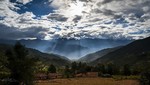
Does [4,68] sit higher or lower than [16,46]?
lower

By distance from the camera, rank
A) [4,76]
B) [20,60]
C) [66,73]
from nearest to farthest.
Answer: [20,60]
[4,76]
[66,73]

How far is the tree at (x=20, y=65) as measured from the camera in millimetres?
46681

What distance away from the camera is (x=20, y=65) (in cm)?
4675

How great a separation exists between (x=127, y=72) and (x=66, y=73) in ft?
135

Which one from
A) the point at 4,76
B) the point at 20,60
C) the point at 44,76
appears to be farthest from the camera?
the point at 44,76

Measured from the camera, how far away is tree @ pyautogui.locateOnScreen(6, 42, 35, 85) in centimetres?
4668

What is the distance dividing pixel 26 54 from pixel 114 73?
147900 mm

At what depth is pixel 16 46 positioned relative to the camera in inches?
1911

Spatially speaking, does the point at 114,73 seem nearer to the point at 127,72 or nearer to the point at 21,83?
the point at 127,72

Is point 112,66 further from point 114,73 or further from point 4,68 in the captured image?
point 4,68

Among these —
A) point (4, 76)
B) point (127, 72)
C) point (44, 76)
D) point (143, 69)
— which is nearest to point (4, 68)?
point (4, 76)

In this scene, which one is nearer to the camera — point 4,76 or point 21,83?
point 21,83

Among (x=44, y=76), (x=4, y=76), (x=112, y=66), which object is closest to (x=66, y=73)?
(x=44, y=76)

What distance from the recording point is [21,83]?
48406 millimetres
